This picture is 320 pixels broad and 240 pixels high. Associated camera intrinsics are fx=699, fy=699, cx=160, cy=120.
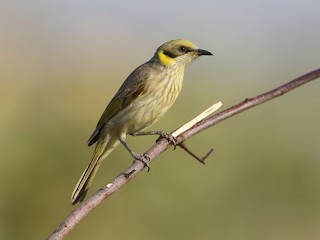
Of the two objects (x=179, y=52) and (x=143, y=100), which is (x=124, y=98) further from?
(x=179, y=52)

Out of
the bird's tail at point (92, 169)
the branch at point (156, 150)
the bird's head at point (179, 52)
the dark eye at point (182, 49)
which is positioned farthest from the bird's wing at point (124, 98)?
the branch at point (156, 150)

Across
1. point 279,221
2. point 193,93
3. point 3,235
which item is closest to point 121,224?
point 3,235

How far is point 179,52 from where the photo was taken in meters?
5.53

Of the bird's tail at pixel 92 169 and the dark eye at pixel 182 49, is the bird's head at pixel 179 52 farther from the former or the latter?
the bird's tail at pixel 92 169

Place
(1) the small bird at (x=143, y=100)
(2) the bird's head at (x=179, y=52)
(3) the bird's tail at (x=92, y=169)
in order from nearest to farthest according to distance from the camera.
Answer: (3) the bird's tail at (x=92, y=169)
(1) the small bird at (x=143, y=100)
(2) the bird's head at (x=179, y=52)

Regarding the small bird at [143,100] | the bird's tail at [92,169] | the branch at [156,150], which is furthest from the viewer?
the small bird at [143,100]

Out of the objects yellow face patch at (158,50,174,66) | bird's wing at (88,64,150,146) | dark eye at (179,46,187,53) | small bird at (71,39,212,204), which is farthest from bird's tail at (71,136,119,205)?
dark eye at (179,46,187,53)

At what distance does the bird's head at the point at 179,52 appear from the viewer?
5460mm

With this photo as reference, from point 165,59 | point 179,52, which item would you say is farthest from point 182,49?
point 165,59

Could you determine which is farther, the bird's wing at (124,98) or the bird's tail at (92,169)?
the bird's wing at (124,98)

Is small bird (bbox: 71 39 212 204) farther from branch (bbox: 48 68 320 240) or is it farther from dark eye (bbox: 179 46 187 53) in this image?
branch (bbox: 48 68 320 240)

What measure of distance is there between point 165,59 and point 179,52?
0.48 feet

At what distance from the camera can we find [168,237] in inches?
390

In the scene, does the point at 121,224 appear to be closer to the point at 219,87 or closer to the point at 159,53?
the point at 159,53
